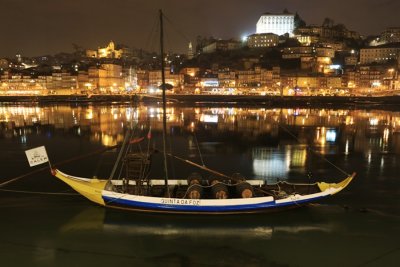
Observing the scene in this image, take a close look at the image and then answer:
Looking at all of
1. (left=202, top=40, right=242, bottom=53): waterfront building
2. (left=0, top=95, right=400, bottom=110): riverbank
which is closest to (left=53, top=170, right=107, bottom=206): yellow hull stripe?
(left=0, top=95, right=400, bottom=110): riverbank

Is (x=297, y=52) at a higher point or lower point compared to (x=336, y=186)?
higher

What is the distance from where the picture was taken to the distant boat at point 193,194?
446 inches

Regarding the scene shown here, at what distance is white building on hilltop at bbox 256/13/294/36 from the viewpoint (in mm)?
135125

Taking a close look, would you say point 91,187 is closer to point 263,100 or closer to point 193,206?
point 193,206

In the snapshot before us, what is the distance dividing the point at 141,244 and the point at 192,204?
198 centimetres

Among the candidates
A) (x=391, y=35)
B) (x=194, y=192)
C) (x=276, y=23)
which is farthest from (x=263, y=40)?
(x=194, y=192)

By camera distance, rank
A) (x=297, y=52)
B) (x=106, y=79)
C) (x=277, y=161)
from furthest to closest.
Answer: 1. (x=297, y=52)
2. (x=106, y=79)
3. (x=277, y=161)

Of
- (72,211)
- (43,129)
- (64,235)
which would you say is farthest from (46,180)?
(43,129)

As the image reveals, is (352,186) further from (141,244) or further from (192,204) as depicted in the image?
(141,244)

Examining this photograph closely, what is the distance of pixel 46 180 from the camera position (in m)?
16.1

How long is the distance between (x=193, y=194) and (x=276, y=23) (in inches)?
5305

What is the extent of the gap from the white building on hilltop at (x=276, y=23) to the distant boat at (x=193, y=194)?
13118cm

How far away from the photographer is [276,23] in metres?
136

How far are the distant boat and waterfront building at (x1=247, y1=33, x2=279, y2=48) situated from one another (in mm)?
119340
